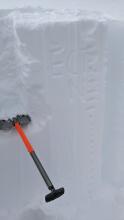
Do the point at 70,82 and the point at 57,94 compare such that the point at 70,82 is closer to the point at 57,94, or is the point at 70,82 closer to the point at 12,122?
the point at 57,94

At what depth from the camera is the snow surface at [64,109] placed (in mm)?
1190

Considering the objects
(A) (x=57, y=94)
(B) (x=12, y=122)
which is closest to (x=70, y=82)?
(A) (x=57, y=94)

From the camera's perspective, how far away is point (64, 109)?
4.24ft

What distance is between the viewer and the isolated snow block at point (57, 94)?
3.89ft

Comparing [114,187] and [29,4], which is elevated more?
[29,4]

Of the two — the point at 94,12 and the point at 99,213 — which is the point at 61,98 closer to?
the point at 94,12

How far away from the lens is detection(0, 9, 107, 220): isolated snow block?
3.89ft

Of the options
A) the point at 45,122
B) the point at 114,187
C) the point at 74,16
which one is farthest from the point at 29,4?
the point at 114,187

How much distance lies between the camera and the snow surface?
1190 millimetres

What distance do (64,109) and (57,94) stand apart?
0.07 m

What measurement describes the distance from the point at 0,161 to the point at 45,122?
8.5 inches

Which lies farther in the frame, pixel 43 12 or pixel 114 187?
pixel 114 187

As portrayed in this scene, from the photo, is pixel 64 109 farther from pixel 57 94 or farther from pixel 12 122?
pixel 12 122

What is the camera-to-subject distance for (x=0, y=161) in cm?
122
